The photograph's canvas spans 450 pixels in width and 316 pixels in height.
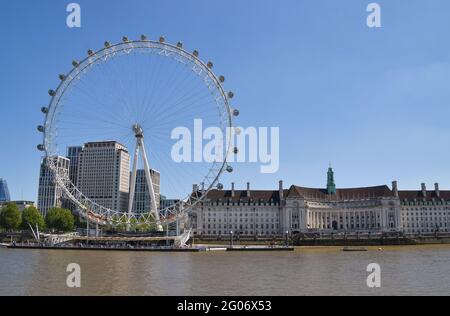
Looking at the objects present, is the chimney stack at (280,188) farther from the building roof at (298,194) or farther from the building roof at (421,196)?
the building roof at (421,196)

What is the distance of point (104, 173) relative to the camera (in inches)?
7003

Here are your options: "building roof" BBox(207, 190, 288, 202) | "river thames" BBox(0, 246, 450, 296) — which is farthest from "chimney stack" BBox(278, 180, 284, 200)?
"river thames" BBox(0, 246, 450, 296)

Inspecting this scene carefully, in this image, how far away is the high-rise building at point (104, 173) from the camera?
176750mm

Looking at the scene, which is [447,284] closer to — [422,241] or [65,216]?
[422,241]

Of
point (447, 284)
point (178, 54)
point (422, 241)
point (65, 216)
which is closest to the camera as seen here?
point (447, 284)

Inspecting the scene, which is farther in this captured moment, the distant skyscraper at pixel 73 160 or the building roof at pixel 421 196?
the distant skyscraper at pixel 73 160

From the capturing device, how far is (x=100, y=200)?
176m

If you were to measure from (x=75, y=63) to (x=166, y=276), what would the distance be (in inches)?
1521

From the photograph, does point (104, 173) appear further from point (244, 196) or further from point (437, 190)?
point (437, 190)

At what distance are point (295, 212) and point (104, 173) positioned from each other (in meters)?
82.3

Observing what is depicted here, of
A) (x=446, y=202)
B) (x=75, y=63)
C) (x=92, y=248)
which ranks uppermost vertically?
(x=75, y=63)

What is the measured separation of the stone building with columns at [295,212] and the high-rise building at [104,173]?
182 ft

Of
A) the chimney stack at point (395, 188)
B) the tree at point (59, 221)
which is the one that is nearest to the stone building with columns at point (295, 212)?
the chimney stack at point (395, 188)

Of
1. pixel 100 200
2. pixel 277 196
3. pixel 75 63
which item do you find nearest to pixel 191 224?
pixel 277 196
